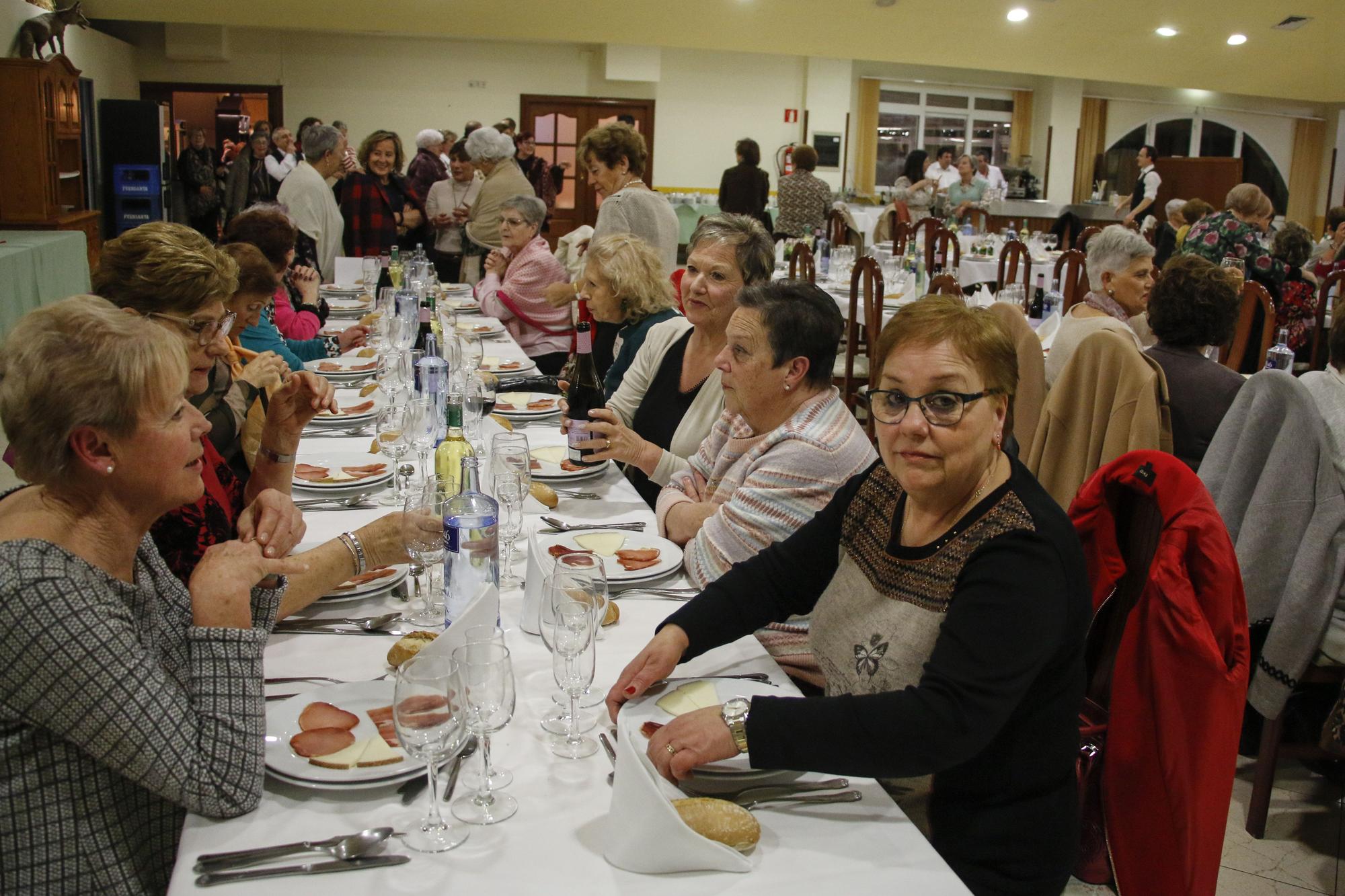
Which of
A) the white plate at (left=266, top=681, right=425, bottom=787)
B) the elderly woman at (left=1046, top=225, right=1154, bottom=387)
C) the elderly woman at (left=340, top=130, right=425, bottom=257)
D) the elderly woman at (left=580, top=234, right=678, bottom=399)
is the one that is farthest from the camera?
the elderly woman at (left=340, top=130, right=425, bottom=257)

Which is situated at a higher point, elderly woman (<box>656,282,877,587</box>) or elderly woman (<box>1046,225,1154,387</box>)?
elderly woman (<box>1046,225,1154,387</box>)

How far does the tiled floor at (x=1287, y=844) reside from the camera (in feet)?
7.57

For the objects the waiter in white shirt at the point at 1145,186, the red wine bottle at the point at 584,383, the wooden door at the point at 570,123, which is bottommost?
the red wine bottle at the point at 584,383

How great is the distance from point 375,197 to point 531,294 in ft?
8.55

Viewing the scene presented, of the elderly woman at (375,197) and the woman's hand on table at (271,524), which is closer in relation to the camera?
the woman's hand on table at (271,524)

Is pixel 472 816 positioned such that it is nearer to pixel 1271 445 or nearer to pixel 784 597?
pixel 784 597

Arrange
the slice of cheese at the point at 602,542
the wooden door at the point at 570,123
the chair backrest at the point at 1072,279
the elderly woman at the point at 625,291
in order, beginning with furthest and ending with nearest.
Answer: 1. the wooden door at the point at 570,123
2. the chair backrest at the point at 1072,279
3. the elderly woman at the point at 625,291
4. the slice of cheese at the point at 602,542

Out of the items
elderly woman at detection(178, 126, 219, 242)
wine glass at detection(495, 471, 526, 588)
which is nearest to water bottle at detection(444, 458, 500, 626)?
wine glass at detection(495, 471, 526, 588)

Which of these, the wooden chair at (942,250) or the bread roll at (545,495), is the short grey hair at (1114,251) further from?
the wooden chair at (942,250)

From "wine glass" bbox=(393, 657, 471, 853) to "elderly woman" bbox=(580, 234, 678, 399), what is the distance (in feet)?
8.51

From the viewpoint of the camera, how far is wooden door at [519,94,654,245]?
13.9 m

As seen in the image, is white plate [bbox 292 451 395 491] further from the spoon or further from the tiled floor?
the tiled floor

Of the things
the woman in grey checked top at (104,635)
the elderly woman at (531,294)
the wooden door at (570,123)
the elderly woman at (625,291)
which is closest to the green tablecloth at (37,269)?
the elderly woman at (531,294)

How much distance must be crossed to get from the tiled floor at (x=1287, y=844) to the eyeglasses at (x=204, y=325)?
2088 millimetres
